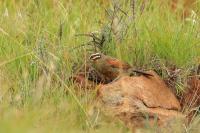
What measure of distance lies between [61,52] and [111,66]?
0.40 meters

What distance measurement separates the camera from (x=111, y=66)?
442 cm

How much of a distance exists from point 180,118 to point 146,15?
149 centimetres

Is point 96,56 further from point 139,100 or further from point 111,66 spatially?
point 139,100

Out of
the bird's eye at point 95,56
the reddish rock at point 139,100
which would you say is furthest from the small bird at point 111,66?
the reddish rock at point 139,100

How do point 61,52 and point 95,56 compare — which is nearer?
point 95,56

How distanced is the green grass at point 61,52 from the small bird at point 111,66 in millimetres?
193

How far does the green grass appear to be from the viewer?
3.76 metres

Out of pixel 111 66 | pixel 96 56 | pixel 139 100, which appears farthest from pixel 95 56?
pixel 139 100

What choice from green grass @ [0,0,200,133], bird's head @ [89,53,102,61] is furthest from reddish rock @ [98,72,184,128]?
bird's head @ [89,53,102,61]

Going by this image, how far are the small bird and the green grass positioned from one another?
0.19 metres

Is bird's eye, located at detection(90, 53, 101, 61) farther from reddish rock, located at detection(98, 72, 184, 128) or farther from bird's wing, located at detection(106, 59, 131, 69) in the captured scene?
reddish rock, located at detection(98, 72, 184, 128)

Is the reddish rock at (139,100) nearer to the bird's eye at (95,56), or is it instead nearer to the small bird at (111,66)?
the small bird at (111,66)

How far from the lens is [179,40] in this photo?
473 centimetres

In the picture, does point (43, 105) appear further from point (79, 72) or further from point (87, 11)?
point (87, 11)
